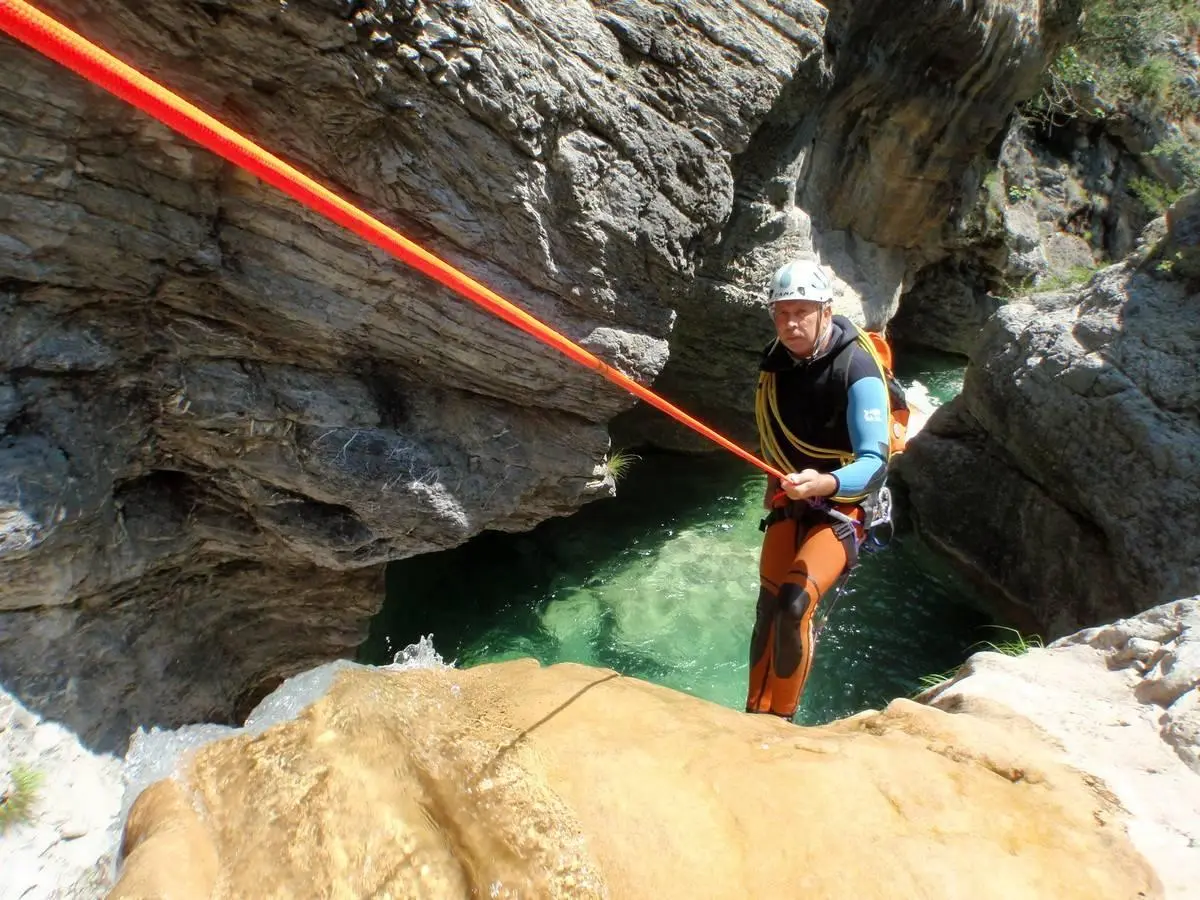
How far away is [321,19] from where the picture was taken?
2740mm

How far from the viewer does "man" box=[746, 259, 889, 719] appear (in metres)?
3.27

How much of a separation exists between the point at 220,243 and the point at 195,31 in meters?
0.94

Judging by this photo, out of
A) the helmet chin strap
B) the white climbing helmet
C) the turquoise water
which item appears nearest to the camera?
the white climbing helmet

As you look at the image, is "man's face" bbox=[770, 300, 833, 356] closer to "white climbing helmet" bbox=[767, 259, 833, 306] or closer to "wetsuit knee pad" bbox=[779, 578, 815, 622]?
"white climbing helmet" bbox=[767, 259, 833, 306]

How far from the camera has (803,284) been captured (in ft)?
10.9

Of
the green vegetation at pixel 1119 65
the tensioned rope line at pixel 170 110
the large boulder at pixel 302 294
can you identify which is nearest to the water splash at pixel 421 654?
the large boulder at pixel 302 294

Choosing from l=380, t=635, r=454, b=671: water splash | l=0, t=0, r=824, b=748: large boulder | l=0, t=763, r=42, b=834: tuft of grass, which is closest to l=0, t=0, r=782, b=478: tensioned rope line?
l=0, t=0, r=824, b=748: large boulder

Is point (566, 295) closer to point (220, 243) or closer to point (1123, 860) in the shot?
point (220, 243)

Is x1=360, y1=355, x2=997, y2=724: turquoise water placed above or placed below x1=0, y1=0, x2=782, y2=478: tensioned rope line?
below

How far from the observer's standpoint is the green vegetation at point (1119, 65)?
11.0 m

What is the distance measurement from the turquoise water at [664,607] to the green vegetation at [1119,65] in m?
9.48

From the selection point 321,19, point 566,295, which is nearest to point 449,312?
point 566,295

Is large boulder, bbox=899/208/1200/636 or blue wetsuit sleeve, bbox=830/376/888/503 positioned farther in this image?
large boulder, bbox=899/208/1200/636

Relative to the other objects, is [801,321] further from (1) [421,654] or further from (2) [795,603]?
(1) [421,654]
